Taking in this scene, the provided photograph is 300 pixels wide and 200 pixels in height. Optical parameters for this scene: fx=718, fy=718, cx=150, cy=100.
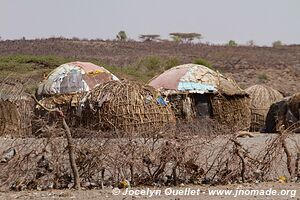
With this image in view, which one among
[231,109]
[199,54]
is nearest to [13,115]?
[231,109]

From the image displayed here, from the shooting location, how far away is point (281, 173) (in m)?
11.8

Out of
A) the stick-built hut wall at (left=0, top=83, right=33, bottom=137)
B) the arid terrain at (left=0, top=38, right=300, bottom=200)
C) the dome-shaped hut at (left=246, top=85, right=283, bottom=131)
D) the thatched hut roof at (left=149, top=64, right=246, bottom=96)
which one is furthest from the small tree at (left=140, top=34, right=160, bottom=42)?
the arid terrain at (left=0, top=38, right=300, bottom=200)

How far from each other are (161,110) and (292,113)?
4.96m

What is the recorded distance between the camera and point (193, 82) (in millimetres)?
22078

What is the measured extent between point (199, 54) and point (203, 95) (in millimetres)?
39481

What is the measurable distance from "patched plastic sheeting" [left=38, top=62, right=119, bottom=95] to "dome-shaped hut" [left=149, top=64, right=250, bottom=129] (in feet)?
6.42

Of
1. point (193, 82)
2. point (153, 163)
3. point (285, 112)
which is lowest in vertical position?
point (285, 112)

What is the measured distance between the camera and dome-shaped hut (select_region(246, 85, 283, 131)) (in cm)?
2580

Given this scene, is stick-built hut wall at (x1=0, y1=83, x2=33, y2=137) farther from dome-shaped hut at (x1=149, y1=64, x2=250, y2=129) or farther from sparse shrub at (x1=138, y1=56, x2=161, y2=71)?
sparse shrub at (x1=138, y1=56, x2=161, y2=71)

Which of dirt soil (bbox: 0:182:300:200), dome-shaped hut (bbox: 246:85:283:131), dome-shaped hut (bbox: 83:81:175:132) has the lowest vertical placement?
dome-shaped hut (bbox: 246:85:283:131)

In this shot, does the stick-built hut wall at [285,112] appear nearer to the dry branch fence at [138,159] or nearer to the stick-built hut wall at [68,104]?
the stick-built hut wall at [68,104]

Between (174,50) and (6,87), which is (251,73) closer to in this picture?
(174,50)

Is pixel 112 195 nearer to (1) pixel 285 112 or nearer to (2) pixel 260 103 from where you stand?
(1) pixel 285 112

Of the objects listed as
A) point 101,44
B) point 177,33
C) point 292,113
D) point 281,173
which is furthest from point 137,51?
point 281,173
